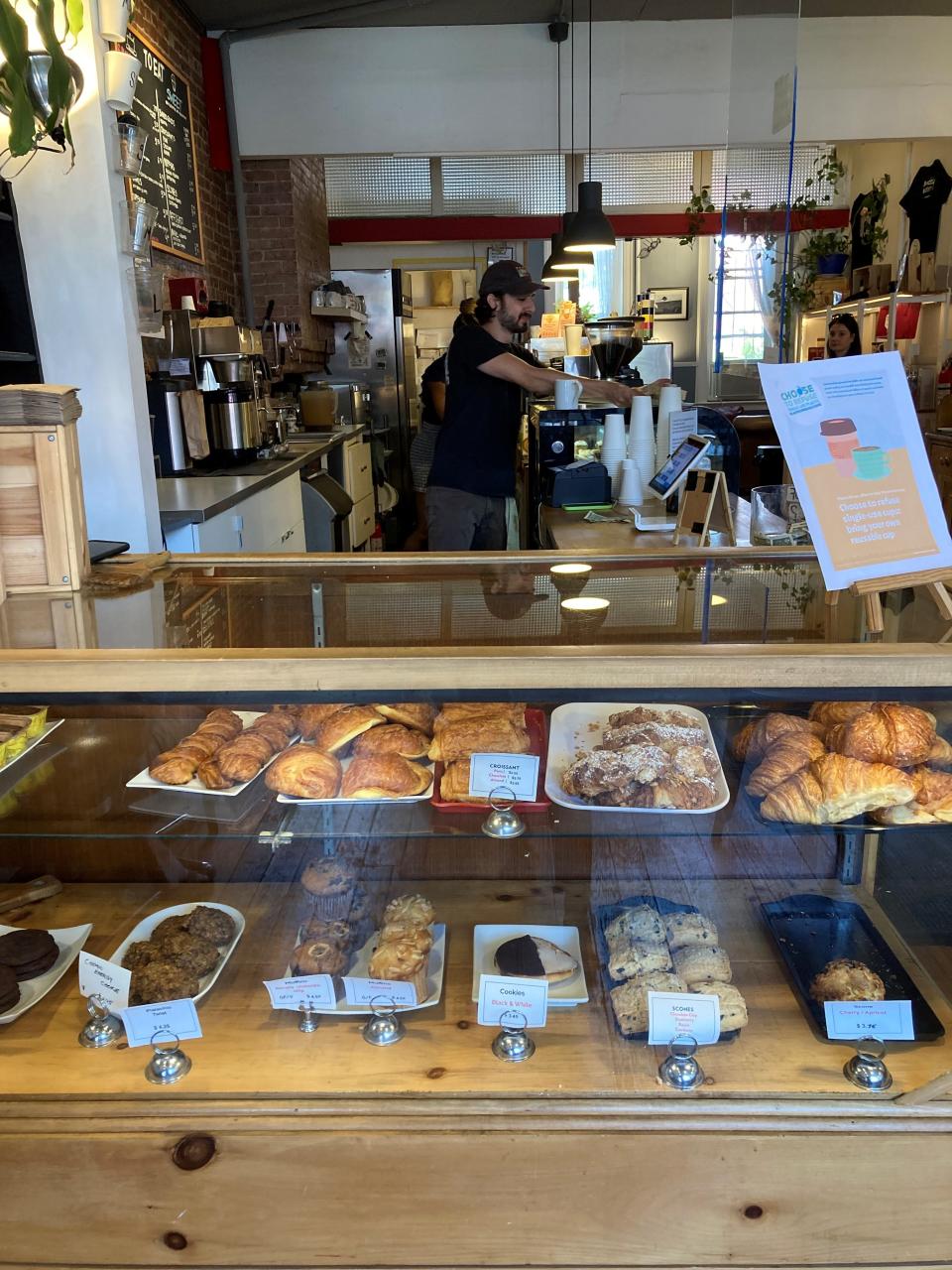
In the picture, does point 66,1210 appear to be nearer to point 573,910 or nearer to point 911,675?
point 573,910

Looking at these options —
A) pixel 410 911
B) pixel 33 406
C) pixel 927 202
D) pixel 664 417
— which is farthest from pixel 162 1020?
pixel 927 202

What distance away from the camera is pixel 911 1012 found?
136 cm

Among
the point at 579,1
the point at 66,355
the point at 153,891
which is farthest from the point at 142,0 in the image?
the point at 153,891

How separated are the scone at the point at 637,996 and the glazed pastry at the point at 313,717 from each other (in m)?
0.59

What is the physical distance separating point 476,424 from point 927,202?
6.15m

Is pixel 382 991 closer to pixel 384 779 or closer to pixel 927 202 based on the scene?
pixel 384 779

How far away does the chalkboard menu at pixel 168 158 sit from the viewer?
5.22m

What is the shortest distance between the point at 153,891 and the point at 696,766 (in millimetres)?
1023

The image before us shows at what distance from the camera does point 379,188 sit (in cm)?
998

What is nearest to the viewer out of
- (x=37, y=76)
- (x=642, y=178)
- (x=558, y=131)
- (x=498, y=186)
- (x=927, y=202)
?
(x=37, y=76)

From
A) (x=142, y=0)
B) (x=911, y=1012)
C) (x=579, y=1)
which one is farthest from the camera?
(x=579, y=1)

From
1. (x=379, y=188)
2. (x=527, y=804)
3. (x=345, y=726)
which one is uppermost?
(x=379, y=188)

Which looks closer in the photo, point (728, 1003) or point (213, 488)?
point (728, 1003)

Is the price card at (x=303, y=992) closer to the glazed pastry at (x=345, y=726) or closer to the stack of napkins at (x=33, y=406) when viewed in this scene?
the glazed pastry at (x=345, y=726)
